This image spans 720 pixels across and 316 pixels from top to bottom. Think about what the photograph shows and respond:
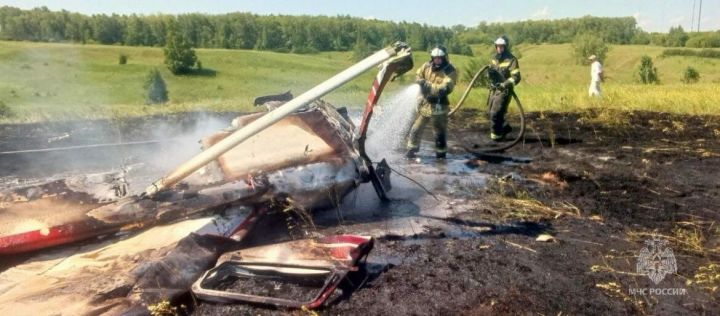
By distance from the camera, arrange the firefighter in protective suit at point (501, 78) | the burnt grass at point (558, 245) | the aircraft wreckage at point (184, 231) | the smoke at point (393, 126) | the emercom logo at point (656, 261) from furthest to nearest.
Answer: the firefighter in protective suit at point (501, 78), the smoke at point (393, 126), the emercom logo at point (656, 261), the burnt grass at point (558, 245), the aircraft wreckage at point (184, 231)

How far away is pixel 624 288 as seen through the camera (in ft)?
12.0

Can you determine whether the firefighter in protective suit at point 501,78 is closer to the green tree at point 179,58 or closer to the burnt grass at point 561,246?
the burnt grass at point 561,246

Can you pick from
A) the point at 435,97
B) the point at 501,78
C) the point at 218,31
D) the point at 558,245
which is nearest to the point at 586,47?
the point at 218,31

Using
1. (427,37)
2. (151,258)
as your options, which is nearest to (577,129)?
(151,258)

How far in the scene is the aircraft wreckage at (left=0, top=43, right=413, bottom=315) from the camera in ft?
10.7

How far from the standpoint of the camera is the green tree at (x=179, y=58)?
5247cm

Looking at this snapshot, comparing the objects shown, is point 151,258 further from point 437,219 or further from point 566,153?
point 566,153

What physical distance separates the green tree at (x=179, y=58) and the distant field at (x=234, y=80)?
123cm

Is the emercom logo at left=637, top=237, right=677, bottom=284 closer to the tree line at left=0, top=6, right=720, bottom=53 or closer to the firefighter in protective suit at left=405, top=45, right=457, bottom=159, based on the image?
the firefighter in protective suit at left=405, top=45, right=457, bottom=159

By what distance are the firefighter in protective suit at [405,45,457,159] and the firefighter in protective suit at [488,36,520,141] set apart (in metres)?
1.42

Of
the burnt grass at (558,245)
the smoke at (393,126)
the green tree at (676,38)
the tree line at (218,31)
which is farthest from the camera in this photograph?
the green tree at (676,38)

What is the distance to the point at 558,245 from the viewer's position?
4504 mm

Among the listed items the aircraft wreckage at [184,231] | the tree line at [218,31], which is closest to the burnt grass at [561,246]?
the aircraft wreckage at [184,231]

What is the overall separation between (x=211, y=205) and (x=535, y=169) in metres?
5.08
